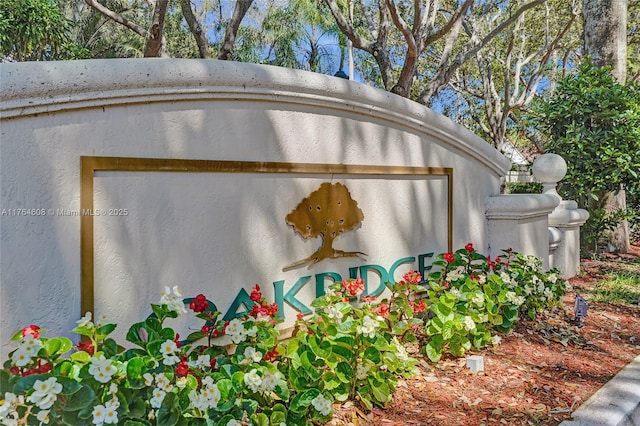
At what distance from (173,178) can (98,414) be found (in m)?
1.43

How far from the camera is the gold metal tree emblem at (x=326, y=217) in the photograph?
3.66 m

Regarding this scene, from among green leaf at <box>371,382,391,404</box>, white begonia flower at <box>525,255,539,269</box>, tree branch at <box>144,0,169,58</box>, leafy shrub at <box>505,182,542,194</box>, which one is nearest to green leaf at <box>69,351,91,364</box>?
green leaf at <box>371,382,391,404</box>

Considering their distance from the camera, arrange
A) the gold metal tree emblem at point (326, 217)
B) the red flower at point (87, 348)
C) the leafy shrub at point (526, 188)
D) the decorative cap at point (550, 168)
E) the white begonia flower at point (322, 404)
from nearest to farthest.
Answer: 1. the red flower at point (87, 348)
2. the white begonia flower at point (322, 404)
3. the gold metal tree emblem at point (326, 217)
4. the decorative cap at point (550, 168)
5. the leafy shrub at point (526, 188)

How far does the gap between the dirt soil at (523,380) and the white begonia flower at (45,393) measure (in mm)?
1462

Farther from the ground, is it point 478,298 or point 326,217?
point 326,217

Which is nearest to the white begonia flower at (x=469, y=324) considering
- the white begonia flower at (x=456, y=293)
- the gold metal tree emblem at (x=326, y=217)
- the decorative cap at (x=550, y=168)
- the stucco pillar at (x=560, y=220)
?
the white begonia flower at (x=456, y=293)

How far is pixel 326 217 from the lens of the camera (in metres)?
3.82

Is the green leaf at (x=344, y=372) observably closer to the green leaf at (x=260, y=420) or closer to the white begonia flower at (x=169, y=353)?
the green leaf at (x=260, y=420)

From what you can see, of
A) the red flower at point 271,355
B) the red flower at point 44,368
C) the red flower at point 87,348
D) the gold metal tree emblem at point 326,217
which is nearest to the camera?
the red flower at point 44,368

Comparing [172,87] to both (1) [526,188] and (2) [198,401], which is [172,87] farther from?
(1) [526,188]

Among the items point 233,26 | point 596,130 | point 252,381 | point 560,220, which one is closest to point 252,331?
point 252,381

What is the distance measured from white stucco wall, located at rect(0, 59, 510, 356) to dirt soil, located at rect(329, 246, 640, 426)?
1062 mm

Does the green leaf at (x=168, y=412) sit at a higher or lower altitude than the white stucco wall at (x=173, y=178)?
lower

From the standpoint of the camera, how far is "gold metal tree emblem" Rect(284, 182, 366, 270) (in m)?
3.66
